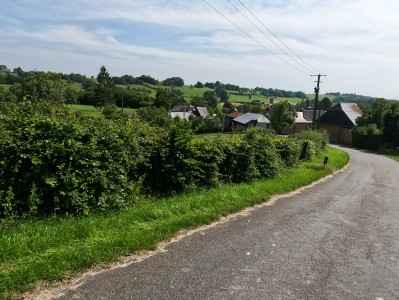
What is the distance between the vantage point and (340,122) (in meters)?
63.0

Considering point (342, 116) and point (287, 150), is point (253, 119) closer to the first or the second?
point (342, 116)

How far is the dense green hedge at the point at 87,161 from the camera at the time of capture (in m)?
6.09

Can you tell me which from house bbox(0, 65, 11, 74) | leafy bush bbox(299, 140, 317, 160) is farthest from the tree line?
house bbox(0, 65, 11, 74)

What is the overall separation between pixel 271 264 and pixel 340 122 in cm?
6325

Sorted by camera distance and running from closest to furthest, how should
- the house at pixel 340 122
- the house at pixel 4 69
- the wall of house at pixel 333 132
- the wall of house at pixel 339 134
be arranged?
the wall of house at pixel 339 134, the house at pixel 340 122, the wall of house at pixel 333 132, the house at pixel 4 69

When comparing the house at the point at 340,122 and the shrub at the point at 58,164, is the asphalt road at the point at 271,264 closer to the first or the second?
the shrub at the point at 58,164

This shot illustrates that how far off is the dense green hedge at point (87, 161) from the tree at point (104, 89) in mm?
93591

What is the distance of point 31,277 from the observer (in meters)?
4.24

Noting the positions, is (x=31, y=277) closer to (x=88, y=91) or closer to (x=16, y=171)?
(x=16, y=171)

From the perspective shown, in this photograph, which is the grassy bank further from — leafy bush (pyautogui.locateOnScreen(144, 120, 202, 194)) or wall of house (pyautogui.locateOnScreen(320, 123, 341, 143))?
wall of house (pyautogui.locateOnScreen(320, 123, 341, 143))

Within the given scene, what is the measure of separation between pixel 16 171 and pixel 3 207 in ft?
2.18

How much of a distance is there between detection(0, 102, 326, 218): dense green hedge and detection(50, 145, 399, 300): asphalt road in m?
2.09

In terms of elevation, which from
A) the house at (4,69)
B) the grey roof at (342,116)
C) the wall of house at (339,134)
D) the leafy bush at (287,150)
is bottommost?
the wall of house at (339,134)

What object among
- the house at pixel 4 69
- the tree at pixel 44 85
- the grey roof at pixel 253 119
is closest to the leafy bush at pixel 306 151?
the tree at pixel 44 85
